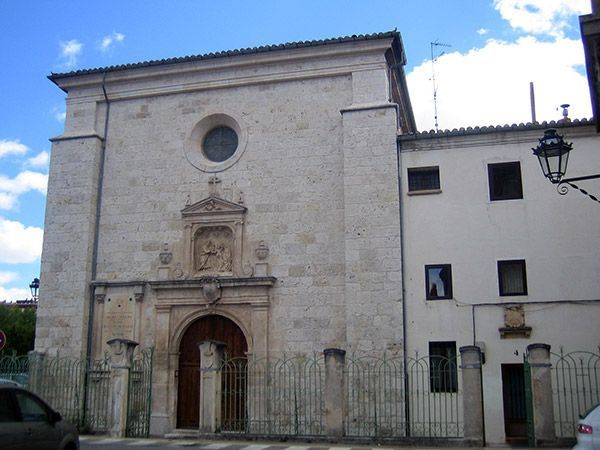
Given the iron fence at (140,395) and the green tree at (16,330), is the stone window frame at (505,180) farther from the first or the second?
the green tree at (16,330)

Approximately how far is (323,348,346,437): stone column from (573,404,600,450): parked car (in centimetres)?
572

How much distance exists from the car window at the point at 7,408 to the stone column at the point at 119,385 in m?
7.12

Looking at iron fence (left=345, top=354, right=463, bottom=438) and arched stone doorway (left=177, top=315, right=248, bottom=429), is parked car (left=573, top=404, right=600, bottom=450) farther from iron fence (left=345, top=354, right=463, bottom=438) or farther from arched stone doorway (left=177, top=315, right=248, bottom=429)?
arched stone doorway (left=177, top=315, right=248, bottom=429)

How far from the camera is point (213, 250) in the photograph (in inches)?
752

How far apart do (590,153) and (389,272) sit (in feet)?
18.9

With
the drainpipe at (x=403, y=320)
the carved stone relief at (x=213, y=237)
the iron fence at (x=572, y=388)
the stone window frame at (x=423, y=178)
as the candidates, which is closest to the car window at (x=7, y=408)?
the drainpipe at (x=403, y=320)

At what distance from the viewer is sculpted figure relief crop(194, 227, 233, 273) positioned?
19.0m

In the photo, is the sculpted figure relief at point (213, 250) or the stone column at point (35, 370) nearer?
the stone column at point (35, 370)

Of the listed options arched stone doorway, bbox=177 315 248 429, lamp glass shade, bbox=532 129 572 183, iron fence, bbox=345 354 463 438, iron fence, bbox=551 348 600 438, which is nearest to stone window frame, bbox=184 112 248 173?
arched stone doorway, bbox=177 315 248 429

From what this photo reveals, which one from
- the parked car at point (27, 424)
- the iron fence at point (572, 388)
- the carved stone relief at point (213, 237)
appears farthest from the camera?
the carved stone relief at point (213, 237)

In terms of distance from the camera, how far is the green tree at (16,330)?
39.3 m

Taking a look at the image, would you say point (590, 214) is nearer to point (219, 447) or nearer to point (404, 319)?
point (404, 319)

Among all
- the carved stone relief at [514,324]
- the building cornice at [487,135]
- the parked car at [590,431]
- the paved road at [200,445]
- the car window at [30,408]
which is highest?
the building cornice at [487,135]

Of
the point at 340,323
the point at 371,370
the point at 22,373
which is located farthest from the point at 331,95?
the point at 22,373
